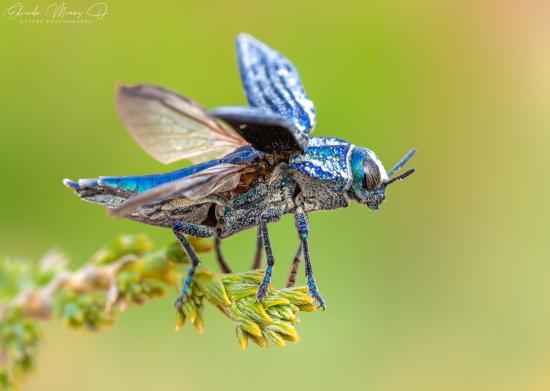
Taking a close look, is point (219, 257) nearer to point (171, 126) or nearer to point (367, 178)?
point (171, 126)

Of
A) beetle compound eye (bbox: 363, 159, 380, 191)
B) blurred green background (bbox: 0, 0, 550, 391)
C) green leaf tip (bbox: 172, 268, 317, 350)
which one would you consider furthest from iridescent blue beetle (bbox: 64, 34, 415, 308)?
blurred green background (bbox: 0, 0, 550, 391)

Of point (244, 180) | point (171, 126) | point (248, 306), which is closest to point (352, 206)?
point (244, 180)

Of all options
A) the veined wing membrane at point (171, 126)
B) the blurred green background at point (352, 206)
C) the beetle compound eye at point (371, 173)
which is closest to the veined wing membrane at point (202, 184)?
the veined wing membrane at point (171, 126)

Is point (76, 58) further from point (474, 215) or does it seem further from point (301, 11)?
point (474, 215)

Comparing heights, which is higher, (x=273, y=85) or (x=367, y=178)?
(x=273, y=85)

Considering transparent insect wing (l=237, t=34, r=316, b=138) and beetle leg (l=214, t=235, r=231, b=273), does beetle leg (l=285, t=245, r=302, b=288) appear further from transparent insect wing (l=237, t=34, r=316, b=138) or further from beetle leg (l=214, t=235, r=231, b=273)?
transparent insect wing (l=237, t=34, r=316, b=138)

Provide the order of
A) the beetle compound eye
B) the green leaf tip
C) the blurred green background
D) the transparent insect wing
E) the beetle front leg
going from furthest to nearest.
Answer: the blurred green background
the transparent insect wing
the beetle compound eye
the beetle front leg
the green leaf tip

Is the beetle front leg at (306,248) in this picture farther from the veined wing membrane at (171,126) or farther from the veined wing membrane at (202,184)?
the veined wing membrane at (171,126)

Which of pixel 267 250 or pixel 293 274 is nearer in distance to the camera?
pixel 267 250
